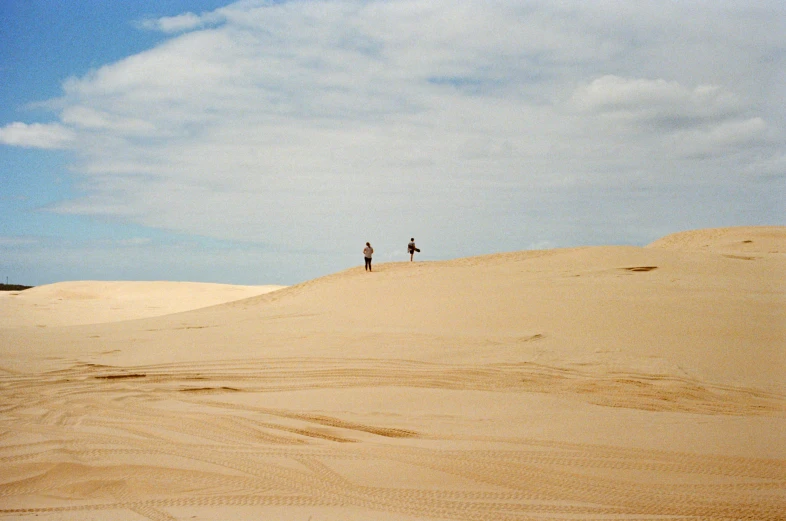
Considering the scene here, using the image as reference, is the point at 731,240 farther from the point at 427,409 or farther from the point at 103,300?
the point at 103,300

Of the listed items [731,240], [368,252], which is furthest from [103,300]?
[731,240]

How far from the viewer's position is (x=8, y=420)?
6.05 meters

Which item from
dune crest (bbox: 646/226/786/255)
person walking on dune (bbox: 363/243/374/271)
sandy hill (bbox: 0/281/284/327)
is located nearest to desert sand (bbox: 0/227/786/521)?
person walking on dune (bbox: 363/243/374/271)

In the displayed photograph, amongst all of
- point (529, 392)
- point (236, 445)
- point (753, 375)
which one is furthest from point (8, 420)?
point (753, 375)

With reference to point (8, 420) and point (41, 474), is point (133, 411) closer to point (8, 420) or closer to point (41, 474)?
point (8, 420)

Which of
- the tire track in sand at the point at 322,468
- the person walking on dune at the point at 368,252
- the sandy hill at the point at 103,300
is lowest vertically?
the tire track in sand at the point at 322,468

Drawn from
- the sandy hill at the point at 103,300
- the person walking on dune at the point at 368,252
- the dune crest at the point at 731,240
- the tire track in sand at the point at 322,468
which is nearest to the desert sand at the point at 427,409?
the tire track in sand at the point at 322,468

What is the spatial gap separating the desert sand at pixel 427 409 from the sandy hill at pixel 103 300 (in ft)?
33.5

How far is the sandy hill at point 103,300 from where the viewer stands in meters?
23.1

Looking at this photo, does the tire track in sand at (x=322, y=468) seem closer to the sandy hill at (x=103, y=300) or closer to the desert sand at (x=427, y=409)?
the desert sand at (x=427, y=409)

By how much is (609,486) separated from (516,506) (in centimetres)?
78

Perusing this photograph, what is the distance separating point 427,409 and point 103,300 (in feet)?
89.9

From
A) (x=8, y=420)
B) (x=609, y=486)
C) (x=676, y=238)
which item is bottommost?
(x=609, y=486)

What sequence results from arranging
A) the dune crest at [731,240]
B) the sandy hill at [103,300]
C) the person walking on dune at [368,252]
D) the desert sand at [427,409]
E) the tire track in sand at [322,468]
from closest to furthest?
the tire track in sand at [322,468] < the desert sand at [427,409] < the person walking on dune at [368,252] < the sandy hill at [103,300] < the dune crest at [731,240]
